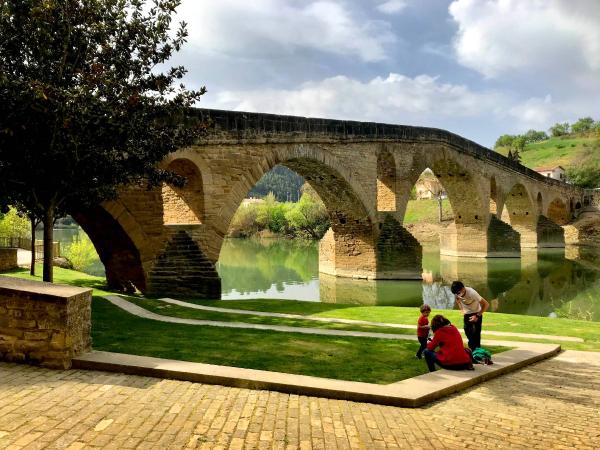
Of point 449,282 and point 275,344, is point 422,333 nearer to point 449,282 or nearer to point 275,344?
point 275,344

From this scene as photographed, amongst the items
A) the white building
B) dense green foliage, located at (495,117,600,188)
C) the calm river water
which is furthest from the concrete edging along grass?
the white building

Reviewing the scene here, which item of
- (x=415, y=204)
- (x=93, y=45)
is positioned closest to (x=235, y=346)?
(x=93, y=45)

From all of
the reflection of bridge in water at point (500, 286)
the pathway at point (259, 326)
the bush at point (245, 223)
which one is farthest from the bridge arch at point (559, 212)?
the pathway at point (259, 326)

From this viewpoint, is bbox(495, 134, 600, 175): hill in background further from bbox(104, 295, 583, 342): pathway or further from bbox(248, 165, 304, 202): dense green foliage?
bbox(104, 295, 583, 342): pathway

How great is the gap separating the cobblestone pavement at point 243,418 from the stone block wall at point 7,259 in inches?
584

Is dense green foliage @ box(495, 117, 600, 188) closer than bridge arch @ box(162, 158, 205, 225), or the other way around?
bridge arch @ box(162, 158, 205, 225)

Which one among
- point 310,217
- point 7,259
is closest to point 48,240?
point 7,259

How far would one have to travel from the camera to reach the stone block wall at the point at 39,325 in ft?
16.8

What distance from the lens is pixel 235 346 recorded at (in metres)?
6.88

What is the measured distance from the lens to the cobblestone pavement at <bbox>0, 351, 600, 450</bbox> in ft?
12.0

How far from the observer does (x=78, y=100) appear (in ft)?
26.5

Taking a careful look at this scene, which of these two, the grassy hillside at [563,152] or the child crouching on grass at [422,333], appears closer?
the child crouching on grass at [422,333]

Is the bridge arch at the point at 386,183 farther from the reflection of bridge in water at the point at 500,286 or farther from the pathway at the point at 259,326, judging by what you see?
the pathway at the point at 259,326

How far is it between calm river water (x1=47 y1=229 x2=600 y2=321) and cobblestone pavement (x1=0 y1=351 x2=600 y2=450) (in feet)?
43.7
